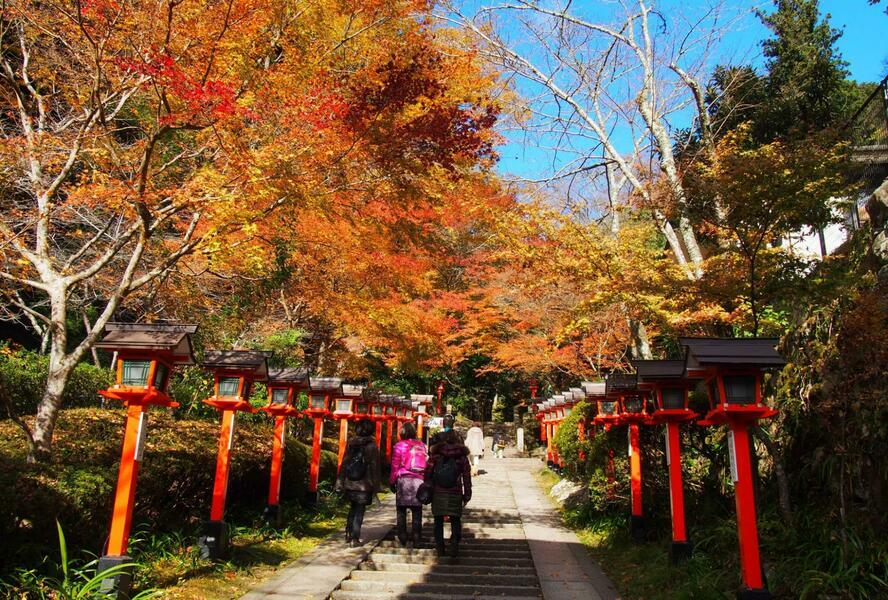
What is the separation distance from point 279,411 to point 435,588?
4.40m

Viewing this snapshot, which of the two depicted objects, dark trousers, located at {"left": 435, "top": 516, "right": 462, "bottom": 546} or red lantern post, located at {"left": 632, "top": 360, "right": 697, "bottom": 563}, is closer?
dark trousers, located at {"left": 435, "top": 516, "right": 462, "bottom": 546}

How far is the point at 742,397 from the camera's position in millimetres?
5160

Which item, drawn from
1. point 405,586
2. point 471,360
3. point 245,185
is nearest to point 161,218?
point 245,185

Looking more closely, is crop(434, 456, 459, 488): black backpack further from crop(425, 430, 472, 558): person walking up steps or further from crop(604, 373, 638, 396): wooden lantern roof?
crop(604, 373, 638, 396): wooden lantern roof

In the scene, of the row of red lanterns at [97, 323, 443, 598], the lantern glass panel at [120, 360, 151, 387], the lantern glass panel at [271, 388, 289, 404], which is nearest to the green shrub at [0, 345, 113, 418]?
the lantern glass panel at [271, 388, 289, 404]

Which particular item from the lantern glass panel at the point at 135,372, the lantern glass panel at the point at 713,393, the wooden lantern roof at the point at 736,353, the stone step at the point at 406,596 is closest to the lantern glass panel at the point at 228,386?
the lantern glass panel at the point at 135,372

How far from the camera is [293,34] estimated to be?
312 inches

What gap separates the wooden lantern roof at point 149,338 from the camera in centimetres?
557

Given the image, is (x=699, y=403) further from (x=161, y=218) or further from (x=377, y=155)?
(x=161, y=218)

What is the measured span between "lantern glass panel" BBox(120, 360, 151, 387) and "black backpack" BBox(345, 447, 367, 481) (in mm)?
3242

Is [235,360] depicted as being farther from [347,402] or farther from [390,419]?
[390,419]

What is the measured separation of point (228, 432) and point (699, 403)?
675 cm

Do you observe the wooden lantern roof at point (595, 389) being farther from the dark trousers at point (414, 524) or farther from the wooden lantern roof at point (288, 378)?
the wooden lantern roof at point (288, 378)

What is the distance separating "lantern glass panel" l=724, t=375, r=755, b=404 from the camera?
16.9 ft
